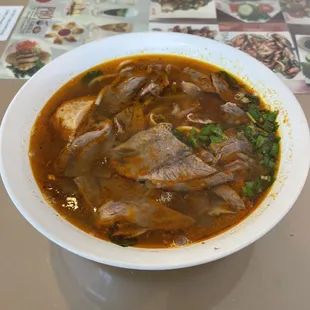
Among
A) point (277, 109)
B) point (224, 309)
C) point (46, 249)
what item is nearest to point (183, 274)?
point (224, 309)

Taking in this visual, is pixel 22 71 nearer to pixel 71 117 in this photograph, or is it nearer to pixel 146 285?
pixel 71 117

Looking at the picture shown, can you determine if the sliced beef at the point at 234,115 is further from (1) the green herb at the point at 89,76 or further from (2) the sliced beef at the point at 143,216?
(1) the green herb at the point at 89,76

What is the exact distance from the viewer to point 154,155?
133 cm

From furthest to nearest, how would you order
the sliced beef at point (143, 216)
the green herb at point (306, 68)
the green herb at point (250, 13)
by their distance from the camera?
the green herb at point (250, 13), the green herb at point (306, 68), the sliced beef at point (143, 216)

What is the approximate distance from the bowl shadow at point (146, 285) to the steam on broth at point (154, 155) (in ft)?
0.62

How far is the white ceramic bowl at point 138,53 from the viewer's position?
1.06 m

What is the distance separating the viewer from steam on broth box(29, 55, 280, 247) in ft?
3.97

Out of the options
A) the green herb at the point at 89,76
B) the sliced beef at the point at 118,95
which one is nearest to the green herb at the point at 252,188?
the sliced beef at the point at 118,95

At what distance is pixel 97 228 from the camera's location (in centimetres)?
119

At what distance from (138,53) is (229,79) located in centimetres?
42

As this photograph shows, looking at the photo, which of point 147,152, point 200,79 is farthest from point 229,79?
point 147,152

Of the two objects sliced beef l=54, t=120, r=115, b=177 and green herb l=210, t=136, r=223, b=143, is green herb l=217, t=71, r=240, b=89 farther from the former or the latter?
sliced beef l=54, t=120, r=115, b=177

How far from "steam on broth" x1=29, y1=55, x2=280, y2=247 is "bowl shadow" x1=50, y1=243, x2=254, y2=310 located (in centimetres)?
19

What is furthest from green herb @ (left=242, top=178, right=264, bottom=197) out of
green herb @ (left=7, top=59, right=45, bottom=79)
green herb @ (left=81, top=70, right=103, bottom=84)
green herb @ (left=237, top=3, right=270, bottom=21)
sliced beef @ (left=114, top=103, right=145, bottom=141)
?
green herb @ (left=237, top=3, right=270, bottom=21)
